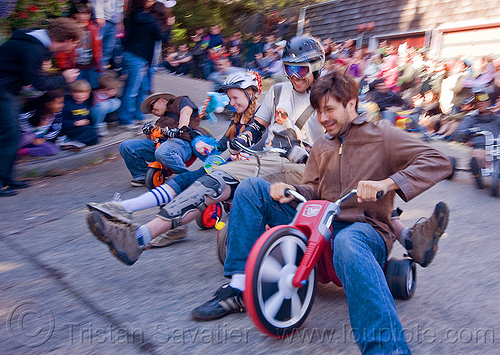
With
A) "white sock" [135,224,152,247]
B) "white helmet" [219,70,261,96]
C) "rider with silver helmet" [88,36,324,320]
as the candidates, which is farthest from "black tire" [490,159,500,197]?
"white sock" [135,224,152,247]

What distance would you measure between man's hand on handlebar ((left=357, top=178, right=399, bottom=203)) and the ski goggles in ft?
4.72

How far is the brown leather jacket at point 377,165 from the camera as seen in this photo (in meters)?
2.50

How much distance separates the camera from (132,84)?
7.84 metres

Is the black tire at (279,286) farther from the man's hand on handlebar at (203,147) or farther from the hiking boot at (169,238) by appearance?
the man's hand on handlebar at (203,147)

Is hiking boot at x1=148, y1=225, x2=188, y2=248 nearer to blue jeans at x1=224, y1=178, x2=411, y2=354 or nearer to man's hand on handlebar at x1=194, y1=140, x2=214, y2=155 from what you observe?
man's hand on handlebar at x1=194, y1=140, x2=214, y2=155

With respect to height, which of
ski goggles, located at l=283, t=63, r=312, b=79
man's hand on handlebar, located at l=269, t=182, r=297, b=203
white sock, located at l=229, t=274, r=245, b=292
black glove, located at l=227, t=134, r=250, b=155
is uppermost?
ski goggles, located at l=283, t=63, r=312, b=79

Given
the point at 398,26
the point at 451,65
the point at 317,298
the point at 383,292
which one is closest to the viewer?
the point at 383,292

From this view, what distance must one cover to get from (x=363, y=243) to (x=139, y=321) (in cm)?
135

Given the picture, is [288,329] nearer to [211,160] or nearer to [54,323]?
[54,323]

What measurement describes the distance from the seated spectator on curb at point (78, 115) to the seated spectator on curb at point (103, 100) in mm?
127

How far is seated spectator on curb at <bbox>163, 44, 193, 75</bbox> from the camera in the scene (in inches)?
556

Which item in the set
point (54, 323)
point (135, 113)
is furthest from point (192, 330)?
point (135, 113)

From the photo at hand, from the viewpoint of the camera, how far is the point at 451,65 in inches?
436

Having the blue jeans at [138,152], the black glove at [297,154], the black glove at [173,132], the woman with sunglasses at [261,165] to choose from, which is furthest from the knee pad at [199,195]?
the blue jeans at [138,152]
